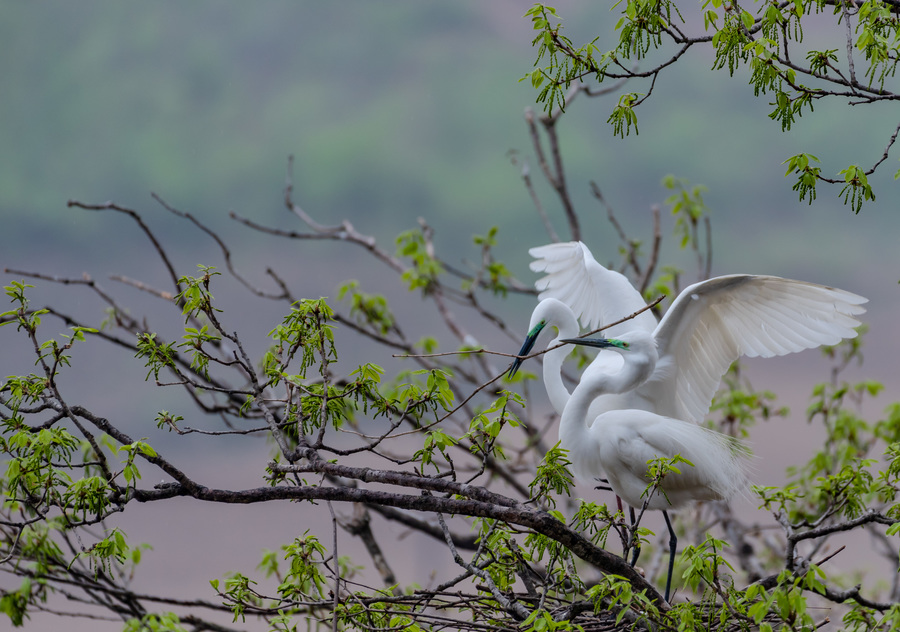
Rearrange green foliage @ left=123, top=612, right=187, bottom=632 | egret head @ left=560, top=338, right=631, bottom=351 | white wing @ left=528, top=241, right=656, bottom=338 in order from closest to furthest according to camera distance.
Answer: green foliage @ left=123, top=612, right=187, bottom=632 < egret head @ left=560, top=338, right=631, bottom=351 < white wing @ left=528, top=241, right=656, bottom=338

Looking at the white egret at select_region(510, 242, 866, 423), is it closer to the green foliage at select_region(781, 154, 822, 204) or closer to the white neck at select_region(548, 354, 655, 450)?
the white neck at select_region(548, 354, 655, 450)

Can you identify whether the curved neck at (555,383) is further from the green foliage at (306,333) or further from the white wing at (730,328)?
the green foliage at (306,333)

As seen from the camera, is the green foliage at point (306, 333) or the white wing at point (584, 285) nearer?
the green foliage at point (306, 333)

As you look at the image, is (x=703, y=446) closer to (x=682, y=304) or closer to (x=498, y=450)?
(x=682, y=304)

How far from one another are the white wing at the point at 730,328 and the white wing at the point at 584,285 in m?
0.33

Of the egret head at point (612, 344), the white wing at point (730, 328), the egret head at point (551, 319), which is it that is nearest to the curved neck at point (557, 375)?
the egret head at point (551, 319)

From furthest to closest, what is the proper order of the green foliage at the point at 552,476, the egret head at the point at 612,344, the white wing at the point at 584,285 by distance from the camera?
1. the white wing at the point at 584,285
2. the egret head at the point at 612,344
3. the green foliage at the point at 552,476

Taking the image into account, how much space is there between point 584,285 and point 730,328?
103 centimetres

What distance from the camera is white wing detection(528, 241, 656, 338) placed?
160 inches

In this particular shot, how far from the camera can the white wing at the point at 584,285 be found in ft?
13.4

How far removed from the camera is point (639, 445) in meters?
3.16

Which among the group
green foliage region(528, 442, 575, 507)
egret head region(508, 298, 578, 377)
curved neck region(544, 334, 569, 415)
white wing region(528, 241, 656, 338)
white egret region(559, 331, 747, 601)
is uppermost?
white wing region(528, 241, 656, 338)

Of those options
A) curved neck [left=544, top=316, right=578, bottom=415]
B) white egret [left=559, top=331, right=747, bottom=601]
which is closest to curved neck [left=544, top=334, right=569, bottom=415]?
curved neck [left=544, top=316, right=578, bottom=415]

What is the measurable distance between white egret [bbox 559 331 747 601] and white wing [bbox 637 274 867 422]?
37cm
